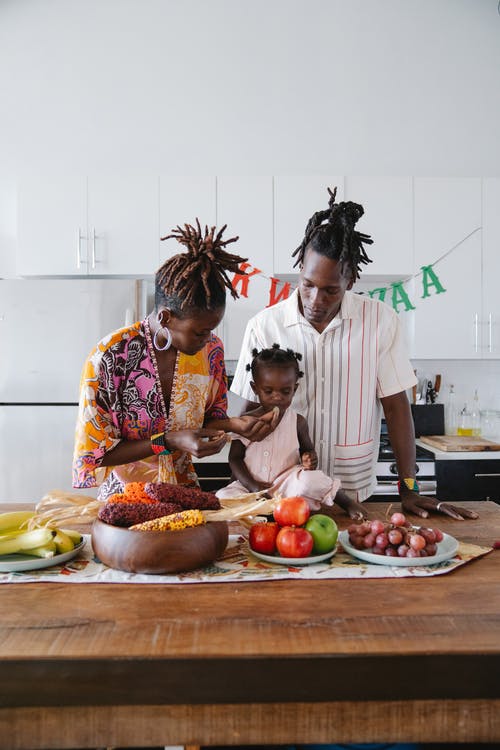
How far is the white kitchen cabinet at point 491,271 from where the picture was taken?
3604 millimetres

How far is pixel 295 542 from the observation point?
3.97 ft

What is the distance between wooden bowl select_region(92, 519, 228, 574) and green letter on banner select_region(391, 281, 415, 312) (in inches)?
111

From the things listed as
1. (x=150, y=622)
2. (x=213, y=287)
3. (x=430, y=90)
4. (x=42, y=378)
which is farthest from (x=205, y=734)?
(x=430, y=90)

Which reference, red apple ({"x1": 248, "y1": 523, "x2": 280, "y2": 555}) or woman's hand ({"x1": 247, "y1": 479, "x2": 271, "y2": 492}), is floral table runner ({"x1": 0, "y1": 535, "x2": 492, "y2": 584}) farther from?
woman's hand ({"x1": 247, "y1": 479, "x2": 271, "y2": 492})

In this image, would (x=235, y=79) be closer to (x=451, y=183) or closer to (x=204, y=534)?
(x=451, y=183)

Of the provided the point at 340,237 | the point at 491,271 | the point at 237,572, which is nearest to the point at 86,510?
the point at 237,572

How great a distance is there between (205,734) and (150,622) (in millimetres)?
188

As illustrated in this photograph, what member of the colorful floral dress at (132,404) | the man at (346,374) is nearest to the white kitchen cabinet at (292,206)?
the man at (346,374)

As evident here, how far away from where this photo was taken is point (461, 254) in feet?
11.8

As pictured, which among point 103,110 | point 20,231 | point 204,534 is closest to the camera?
point 204,534

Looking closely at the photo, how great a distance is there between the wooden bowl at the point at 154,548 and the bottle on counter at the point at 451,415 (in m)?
3.18

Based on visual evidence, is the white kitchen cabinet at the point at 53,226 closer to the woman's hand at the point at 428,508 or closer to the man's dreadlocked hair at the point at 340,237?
the man's dreadlocked hair at the point at 340,237

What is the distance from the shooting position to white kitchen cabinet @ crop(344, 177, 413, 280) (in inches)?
140

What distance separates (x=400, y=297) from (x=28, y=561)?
3.16 m
